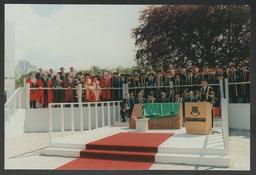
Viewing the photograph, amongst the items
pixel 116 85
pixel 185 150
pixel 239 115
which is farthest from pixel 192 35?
pixel 185 150

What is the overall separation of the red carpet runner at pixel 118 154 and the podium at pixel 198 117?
3.73 feet

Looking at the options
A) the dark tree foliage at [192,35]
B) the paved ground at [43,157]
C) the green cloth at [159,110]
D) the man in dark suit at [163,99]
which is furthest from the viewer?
the dark tree foliage at [192,35]

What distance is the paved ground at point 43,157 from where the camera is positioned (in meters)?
5.05

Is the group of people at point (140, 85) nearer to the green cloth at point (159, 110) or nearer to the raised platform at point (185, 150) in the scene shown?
the green cloth at point (159, 110)

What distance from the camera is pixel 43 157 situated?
6145 mm

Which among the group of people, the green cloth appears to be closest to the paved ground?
the green cloth

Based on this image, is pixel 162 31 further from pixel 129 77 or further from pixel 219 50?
pixel 129 77

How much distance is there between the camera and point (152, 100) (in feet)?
31.3

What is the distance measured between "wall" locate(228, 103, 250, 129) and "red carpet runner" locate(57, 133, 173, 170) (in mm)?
4451

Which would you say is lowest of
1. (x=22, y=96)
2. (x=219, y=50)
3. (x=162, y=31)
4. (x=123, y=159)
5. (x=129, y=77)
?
(x=123, y=159)

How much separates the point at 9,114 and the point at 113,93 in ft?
14.4

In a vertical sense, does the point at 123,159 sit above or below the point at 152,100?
below

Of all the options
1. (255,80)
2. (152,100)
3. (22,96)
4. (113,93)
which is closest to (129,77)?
(113,93)

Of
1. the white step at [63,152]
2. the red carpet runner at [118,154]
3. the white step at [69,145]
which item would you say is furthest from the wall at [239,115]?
the white step at [63,152]
